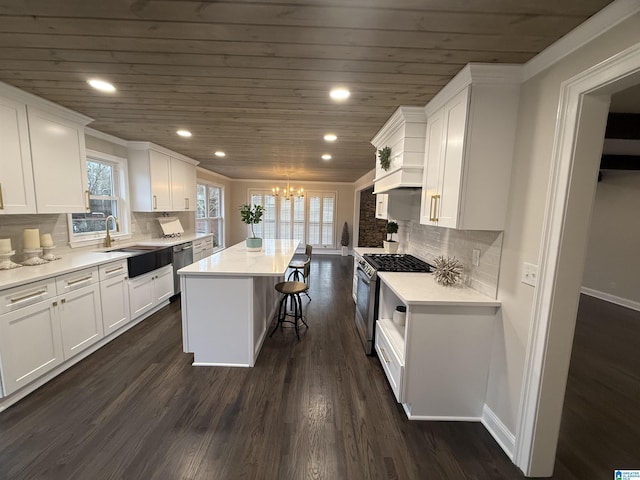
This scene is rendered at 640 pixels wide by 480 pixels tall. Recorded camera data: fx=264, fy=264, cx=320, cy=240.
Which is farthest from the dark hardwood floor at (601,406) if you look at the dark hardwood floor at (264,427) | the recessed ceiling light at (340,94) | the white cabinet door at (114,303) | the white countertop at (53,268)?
the white cabinet door at (114,303)

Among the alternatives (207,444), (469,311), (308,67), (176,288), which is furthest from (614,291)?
(176,288)

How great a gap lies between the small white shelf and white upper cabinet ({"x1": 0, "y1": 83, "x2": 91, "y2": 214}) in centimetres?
345

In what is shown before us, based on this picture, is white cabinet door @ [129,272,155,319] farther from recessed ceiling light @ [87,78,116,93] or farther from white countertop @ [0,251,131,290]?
recessed ceiling light @ [87,78,116,93]

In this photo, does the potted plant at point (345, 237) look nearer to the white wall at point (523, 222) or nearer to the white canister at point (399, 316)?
the white canister at point (399, 316)

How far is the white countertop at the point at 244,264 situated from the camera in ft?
8.04

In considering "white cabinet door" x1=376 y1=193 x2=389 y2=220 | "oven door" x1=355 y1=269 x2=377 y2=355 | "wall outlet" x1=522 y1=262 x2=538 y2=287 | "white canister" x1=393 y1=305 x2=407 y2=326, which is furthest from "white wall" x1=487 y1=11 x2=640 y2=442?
"white cabinet door" x1=376 y1=193 x2=389 y2=220

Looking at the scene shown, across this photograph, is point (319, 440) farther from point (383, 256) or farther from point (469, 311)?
point (383, 256)

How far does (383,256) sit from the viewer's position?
3.33 metres

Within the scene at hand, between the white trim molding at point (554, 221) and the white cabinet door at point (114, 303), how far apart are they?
3.71 m

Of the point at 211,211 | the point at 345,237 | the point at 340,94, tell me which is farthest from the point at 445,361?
the point at 211,211

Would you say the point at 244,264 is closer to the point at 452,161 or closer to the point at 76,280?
the point at 76,280

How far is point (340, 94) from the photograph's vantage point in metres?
2.16

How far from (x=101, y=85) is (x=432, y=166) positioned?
2.76m

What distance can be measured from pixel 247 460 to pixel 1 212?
2.77 meters
